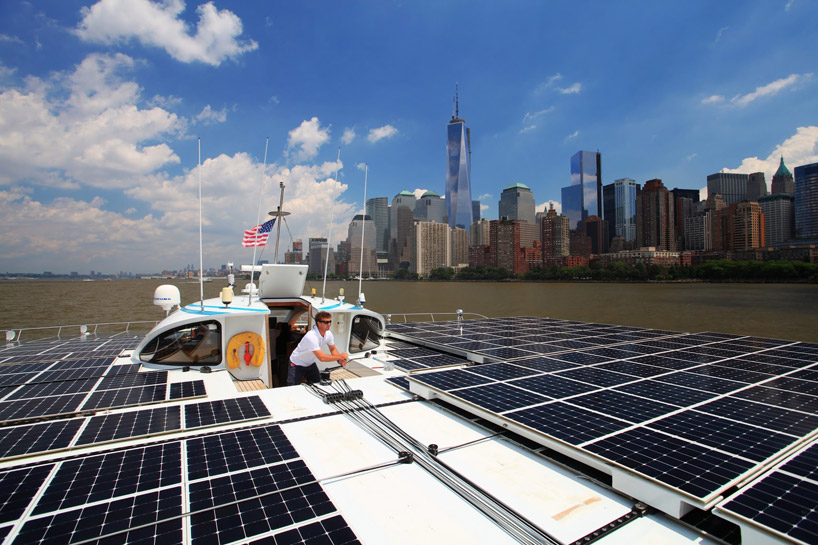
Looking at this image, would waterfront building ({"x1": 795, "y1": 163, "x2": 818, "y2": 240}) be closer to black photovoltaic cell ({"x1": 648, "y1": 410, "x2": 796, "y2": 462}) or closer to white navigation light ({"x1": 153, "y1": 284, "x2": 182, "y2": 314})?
black photovoltaic cell ({"x1": 648, "y1": 410, "x2": 796, "y2": 462})

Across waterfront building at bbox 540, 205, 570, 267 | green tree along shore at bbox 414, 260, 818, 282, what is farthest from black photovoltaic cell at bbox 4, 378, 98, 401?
waterfront building at bbox 540, 205, 570, 267

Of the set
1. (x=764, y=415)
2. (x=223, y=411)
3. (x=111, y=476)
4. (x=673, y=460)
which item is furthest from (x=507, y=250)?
(x=111, y=476)

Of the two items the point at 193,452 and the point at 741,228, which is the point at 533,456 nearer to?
the point at 193,452

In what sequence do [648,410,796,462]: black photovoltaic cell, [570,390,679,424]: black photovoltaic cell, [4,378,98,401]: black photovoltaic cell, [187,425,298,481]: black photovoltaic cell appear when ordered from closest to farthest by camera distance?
[648,410,796,462]: black photovoltaic cell, [187,425,298,481]: black photovoltaic cell, [570,390,679,424]: black photovoltaic cell, [4,378,98,401]: black photovoltaic cell

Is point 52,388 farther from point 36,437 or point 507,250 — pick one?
point 507,250

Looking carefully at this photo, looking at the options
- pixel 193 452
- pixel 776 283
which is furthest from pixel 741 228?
pixel 193 452

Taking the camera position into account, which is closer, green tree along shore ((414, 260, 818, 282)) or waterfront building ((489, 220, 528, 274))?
green tree along shore ((414, 260, 818, 282))
